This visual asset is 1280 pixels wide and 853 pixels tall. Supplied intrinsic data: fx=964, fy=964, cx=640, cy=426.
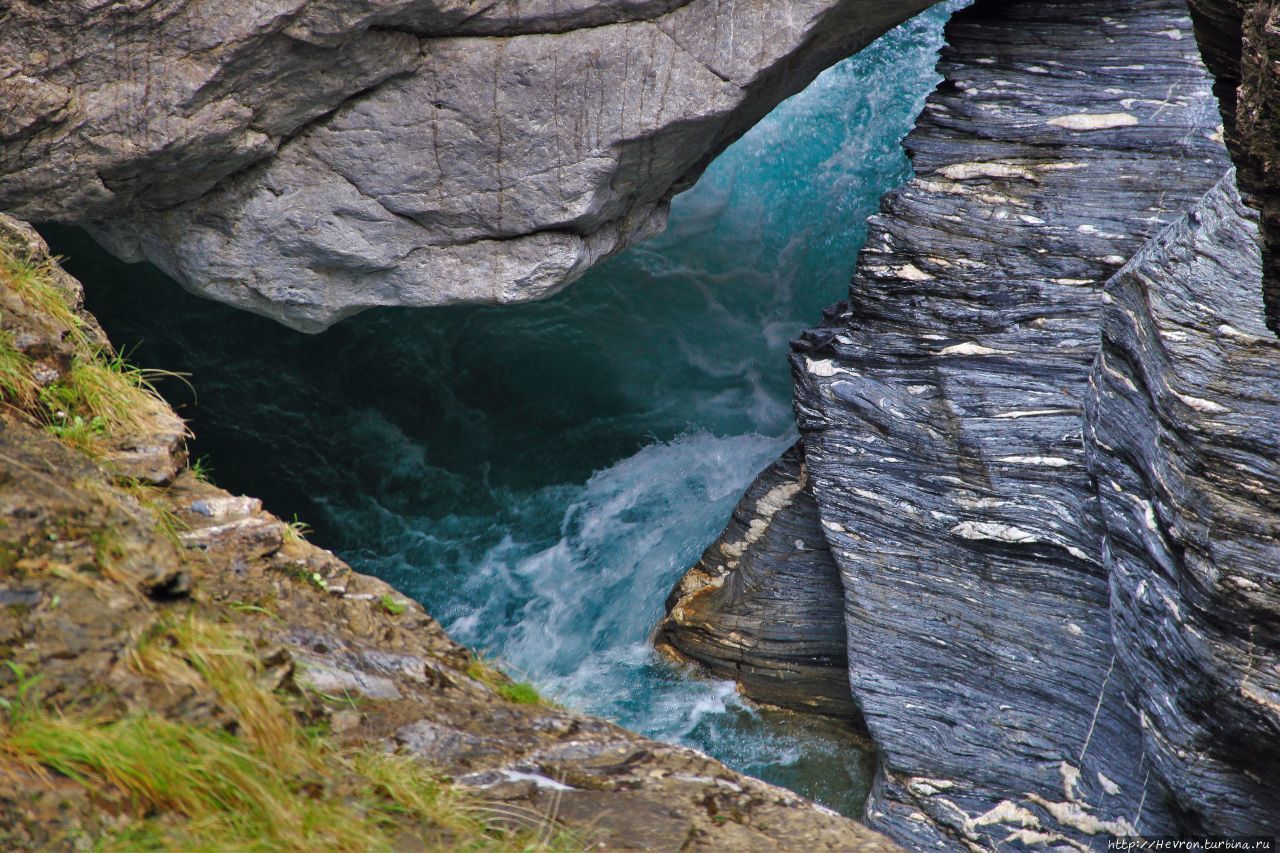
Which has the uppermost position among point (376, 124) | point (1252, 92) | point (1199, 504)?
point (1252, 92)

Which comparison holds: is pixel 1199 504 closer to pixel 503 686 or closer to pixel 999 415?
pixel 999 415

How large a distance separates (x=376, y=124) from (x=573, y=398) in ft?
15.6

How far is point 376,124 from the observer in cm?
678

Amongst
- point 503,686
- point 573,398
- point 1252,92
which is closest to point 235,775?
point 503,686

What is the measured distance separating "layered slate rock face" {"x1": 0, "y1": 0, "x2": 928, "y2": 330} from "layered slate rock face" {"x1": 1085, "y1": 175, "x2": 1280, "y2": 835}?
2.99 metres

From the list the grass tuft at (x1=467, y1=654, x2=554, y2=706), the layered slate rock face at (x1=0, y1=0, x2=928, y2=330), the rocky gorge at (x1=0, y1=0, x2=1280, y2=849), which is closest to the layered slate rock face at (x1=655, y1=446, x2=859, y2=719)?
the rocky gorge at (x1=0, y1=0, x2=1280, y2=849)

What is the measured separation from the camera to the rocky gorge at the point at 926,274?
5098mm

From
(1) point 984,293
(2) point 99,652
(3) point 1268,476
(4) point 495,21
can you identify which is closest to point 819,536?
(1) point 984,293

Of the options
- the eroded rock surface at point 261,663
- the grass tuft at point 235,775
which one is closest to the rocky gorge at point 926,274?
the eroded rock surface at point 261,663

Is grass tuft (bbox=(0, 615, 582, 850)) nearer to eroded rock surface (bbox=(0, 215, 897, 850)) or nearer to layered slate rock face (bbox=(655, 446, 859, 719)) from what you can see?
eroded rock surface (bbox=(0, 215, 897, 850))

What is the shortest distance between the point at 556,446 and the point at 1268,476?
740 cm

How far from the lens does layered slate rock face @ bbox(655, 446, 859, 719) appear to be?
820cm

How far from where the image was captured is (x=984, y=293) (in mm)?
6883

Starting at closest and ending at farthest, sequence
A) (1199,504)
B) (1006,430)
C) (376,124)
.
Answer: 1. (1199,504)
2. (1006,430)
3. (376,124)
